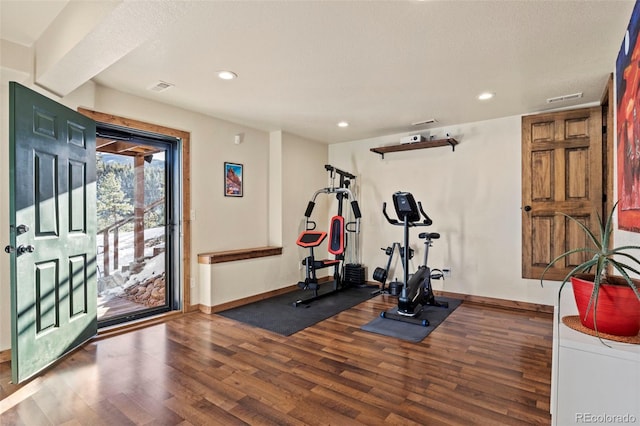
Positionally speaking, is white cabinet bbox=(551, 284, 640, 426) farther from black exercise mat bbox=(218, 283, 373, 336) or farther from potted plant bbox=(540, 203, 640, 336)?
black exercise mat bbox=(218, 283, 373, 336)

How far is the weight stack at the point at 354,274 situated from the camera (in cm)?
530

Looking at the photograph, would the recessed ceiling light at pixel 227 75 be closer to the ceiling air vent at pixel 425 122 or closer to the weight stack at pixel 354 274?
the ceiling air vent at pixel 425 122

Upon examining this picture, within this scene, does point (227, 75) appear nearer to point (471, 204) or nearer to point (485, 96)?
point (485, 96)

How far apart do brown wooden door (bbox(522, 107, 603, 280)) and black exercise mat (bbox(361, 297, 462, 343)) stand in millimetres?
1292

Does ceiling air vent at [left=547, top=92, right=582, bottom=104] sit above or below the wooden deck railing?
above

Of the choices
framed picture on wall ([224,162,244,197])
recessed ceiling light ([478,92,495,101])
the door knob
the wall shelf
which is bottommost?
the door knob

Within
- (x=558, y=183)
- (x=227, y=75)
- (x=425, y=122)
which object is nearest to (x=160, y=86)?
(x=227, y=75)

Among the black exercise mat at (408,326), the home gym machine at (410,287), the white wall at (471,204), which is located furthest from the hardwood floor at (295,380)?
the white wall at (471,204)

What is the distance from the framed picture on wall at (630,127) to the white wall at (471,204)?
195 cm

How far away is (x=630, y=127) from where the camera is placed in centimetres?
190

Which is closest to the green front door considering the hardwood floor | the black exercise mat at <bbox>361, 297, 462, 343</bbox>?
the hardwood floor

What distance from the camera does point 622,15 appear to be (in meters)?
2.06

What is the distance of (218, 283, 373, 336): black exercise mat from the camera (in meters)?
3.51

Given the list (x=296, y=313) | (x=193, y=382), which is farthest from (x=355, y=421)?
(x=296, y=313)
